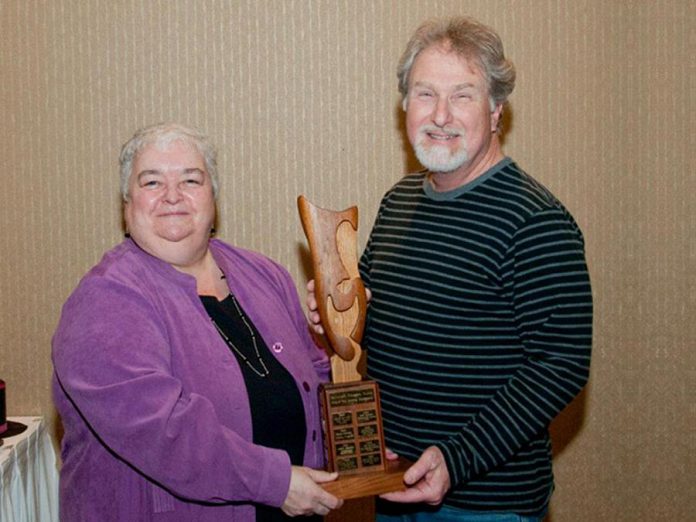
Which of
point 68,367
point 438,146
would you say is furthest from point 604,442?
point 68,367

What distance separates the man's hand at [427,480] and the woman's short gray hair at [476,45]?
2.48ft

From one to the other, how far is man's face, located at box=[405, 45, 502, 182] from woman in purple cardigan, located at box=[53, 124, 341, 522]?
48 cm

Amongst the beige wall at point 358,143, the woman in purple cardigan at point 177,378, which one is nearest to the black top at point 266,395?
the woman in purple cardigan at point 177,378

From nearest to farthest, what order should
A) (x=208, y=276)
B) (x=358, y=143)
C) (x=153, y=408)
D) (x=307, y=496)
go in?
(x=153, y=408)
(x=307, y=496)
(x=208, y=276)
(x=358, y=143)

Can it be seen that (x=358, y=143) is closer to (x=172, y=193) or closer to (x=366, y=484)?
(x=172, y=193)

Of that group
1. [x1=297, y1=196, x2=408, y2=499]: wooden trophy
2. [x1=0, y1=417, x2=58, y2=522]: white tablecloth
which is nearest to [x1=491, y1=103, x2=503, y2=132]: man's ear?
[x1=297, y1=196, x2=408, y2=499]: wooden trophy

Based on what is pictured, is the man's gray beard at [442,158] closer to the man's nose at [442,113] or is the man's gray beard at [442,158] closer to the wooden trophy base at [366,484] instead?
the man's nose at [442,113]

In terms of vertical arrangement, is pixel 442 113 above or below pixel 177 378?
above

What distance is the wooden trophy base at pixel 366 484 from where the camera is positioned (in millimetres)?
1736

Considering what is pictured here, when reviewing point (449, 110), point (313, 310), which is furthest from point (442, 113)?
point (313, 310)

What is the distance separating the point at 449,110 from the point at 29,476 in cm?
146

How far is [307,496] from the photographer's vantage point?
1704mm

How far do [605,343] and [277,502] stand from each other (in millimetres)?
1508

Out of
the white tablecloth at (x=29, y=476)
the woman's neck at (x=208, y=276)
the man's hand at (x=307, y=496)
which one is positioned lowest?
the white tablecloth at (x=29, y=476)
